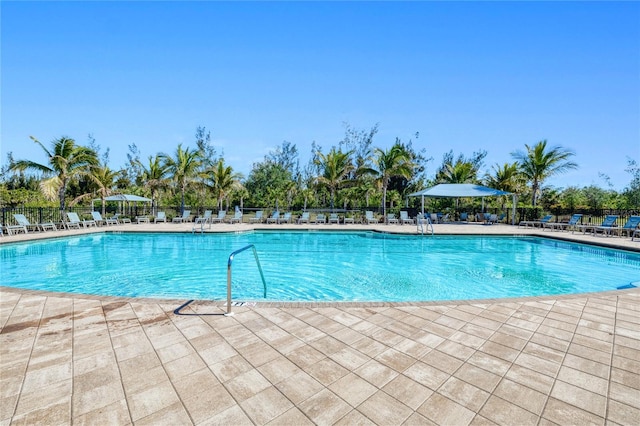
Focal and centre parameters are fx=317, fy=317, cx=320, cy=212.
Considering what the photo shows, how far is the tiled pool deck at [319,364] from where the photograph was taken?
6.40 ft

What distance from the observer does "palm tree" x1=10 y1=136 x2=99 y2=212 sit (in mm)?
14852

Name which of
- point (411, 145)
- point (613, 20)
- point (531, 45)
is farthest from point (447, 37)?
point (411, 145)

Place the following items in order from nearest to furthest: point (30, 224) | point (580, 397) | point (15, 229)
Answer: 1. point (580, 397)
2. point (30, 224)
3. point (15, 229)

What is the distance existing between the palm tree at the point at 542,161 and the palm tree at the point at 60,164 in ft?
78.9

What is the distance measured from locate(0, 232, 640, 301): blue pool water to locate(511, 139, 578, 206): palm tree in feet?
26.1

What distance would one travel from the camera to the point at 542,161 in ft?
60.5

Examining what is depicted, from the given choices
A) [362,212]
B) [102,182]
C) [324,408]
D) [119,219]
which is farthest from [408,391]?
[102,182]

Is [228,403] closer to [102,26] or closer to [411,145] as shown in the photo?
[102,26]

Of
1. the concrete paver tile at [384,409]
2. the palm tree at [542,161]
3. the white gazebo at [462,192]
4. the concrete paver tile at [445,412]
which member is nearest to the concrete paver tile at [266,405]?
the concrete paver tile at [384,409]

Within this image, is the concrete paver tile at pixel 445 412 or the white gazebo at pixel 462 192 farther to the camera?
the white gazebo at pixel 462 192

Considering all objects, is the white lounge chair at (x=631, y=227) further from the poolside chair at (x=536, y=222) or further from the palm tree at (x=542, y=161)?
the palm tree at (x=542, y=161)

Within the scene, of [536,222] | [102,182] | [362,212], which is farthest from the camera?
[362,212]

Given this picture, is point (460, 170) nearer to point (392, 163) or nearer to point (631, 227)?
point (392, 163)

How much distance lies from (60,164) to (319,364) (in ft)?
58.7
